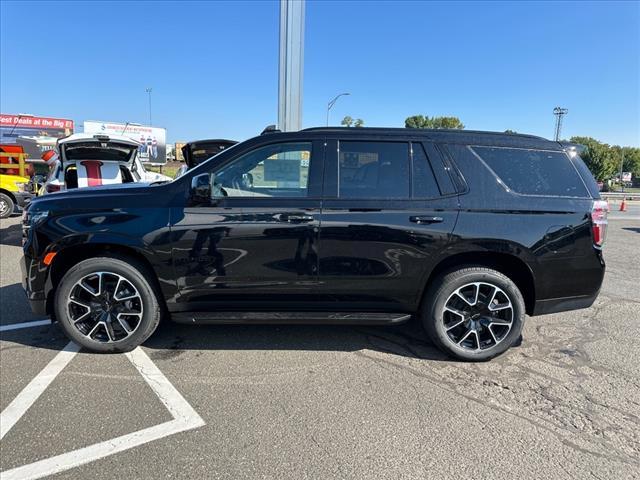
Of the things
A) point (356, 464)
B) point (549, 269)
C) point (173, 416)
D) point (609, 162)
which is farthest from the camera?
point (609, 162)

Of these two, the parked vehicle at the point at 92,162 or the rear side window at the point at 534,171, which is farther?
the parked vehicle at the point at 92,162

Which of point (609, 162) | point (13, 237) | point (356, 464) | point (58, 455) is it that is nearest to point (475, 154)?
point (356, 464)

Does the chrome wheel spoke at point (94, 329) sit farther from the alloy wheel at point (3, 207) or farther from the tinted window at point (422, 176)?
the alloy wheel at point (3, 207)

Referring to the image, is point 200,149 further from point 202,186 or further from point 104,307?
point 202,186

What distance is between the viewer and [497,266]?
3664 millimetres

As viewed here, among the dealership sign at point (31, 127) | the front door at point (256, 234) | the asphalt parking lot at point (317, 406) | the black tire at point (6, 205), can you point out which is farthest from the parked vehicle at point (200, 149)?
the dealership sign at point (31, 127)

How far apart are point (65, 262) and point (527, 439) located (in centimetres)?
380

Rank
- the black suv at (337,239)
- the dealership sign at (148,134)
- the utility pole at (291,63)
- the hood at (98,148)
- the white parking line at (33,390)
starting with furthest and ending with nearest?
the dealership sign at (148,134)
the utility pole at (291,63)
the hood at (98,148)
the black suv at (337,239)
the white parking line at (33,390)

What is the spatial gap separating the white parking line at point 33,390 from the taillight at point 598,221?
14.8ft

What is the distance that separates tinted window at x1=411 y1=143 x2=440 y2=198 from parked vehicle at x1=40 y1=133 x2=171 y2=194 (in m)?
5.17

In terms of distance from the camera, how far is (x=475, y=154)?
3.57m

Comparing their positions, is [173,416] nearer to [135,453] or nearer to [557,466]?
[135,453]

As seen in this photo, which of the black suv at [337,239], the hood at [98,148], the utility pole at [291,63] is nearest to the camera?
the black suv at [337,239]

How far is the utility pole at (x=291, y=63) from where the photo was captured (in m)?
11.6
